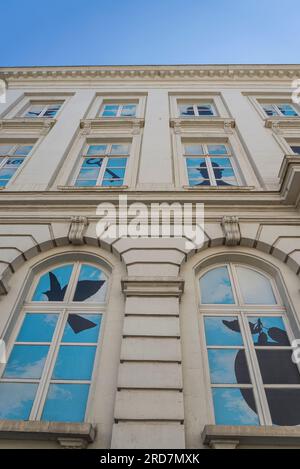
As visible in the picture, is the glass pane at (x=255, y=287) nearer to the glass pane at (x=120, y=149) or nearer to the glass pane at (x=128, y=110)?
the glass pane at (x=120, y=149)

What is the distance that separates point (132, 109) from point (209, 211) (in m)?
10.0

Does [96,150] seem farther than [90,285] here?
Yes

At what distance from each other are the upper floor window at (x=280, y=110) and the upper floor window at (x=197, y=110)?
2.78 metres

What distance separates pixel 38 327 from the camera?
21.4 feet

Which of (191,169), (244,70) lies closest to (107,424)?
(191,169)

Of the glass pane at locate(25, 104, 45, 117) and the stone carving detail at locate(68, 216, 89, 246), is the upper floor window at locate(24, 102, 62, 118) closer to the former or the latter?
the glass pane at locate(25, 104, 45, 117)

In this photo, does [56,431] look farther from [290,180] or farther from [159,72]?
[159,72]

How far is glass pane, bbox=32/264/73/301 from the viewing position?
7119mm

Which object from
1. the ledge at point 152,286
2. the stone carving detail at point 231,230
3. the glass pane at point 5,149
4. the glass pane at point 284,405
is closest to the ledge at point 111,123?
the glass pane at point 5,149

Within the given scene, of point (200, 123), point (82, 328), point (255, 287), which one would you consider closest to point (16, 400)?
point (82, 328)

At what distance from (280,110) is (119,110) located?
8.33 m

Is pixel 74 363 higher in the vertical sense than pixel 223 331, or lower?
lower

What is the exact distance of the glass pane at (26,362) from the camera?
18.8 ft

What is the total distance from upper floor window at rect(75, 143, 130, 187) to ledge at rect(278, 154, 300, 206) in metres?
4.99
